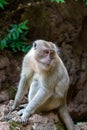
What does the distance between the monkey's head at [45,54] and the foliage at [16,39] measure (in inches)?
70.1

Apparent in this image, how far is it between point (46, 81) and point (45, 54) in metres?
0.53

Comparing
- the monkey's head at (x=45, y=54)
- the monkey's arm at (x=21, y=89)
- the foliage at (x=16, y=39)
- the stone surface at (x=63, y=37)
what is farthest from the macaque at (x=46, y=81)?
the stone surface at (x=63, y=37)

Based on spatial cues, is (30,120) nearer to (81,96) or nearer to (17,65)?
(17,65)

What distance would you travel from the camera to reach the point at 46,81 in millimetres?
6934

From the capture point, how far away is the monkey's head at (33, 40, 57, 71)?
6.62 metres

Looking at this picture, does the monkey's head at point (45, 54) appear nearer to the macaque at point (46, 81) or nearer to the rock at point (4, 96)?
the macaque at point (46, 81)

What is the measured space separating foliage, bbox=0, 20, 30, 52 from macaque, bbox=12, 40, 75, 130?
4.59 ft

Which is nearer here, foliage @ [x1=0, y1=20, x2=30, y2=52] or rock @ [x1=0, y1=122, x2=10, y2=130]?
rock @ [x1=0, y1=122, x2=10, y2=130]

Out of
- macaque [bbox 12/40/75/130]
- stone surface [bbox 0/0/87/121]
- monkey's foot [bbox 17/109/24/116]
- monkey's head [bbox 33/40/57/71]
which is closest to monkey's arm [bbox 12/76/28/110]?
macaque [bbox 12/40/75/130]

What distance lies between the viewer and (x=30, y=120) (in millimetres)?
6852

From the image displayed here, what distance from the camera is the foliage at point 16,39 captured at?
335 inches

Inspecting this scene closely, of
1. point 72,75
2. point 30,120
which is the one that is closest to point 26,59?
point 30,120

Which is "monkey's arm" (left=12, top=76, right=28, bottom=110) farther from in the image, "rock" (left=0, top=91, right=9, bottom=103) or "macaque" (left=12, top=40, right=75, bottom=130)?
"rock" (left=0, top=91, right=9, bottom=103)

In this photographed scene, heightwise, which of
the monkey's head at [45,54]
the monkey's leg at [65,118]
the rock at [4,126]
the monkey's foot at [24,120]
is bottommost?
the monkey's leg at [65,118]
